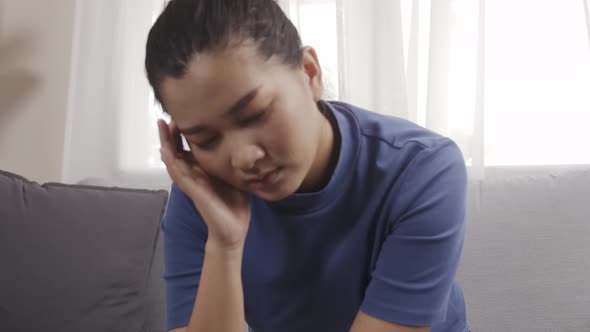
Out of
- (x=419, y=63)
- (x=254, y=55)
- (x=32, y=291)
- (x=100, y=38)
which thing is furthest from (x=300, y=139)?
(x=100, y=38)

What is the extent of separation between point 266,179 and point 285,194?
0.04 metres

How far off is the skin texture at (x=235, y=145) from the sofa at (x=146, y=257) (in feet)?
A: 1.61

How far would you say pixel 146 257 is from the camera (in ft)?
4.27

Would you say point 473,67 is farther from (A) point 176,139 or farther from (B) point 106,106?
(B) point 106,106

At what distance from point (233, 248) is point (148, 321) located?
617mm

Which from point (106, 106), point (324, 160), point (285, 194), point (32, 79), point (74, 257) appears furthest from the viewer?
point (32, 79)

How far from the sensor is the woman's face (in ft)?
2.09

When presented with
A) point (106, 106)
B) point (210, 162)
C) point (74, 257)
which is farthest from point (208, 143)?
point (106, 106)

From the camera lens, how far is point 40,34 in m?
1.89

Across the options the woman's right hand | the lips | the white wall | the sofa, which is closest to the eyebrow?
the lips

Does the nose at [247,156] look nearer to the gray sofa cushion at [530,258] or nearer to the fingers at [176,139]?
the fingers at [176,139]

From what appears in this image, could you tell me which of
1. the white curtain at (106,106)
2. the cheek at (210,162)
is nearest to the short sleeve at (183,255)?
the cheek at (210,162)

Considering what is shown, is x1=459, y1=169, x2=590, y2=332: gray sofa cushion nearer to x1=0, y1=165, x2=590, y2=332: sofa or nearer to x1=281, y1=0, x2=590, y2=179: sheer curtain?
x1=0, y1=165, x2=590, y2=332: sofa

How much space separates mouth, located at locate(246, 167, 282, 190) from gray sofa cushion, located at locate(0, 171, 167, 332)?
68cm
